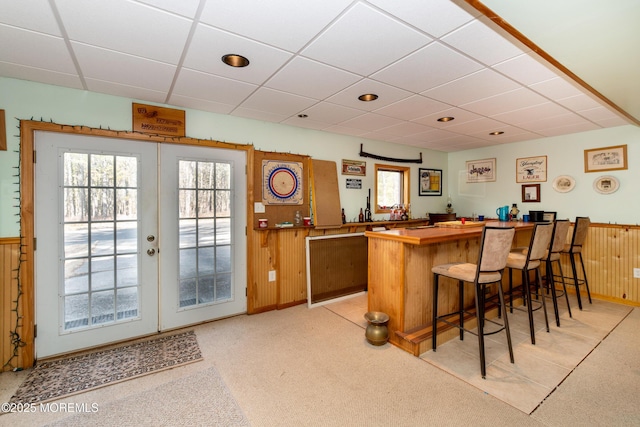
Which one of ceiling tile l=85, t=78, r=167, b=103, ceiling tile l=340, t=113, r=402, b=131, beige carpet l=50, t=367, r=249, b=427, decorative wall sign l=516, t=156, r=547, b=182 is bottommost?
beige carpet l=50, t=367, r=249, b=427

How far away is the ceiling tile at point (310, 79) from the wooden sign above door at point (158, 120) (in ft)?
3.97

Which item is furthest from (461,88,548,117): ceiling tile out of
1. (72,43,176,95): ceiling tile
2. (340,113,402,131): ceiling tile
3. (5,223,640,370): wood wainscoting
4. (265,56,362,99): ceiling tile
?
(72,43,176,95): ceiling tile

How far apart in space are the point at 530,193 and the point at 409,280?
3430mm

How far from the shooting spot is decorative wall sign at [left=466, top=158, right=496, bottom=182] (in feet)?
17.4

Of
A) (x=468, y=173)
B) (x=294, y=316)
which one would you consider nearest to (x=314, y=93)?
(x=294, y=316)

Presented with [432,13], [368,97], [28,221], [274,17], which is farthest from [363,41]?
[28,221]

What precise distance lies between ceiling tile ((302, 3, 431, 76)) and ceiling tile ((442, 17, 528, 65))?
201mm

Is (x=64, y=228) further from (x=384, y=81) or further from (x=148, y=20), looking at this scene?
(x=384, y=81)

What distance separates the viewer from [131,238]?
2998mm

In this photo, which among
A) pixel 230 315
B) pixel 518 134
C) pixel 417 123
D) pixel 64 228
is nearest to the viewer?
pixel 64 228

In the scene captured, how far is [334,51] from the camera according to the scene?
2.03 m

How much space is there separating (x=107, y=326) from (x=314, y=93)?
3.08 m

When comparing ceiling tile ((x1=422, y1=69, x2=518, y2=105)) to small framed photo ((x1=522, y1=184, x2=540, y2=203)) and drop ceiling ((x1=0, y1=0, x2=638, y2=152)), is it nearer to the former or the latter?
drop ceiling ((x1=0, y1=0, x2=638, y2=152))

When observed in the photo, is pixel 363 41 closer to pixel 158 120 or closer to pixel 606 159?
pixel 158 120
